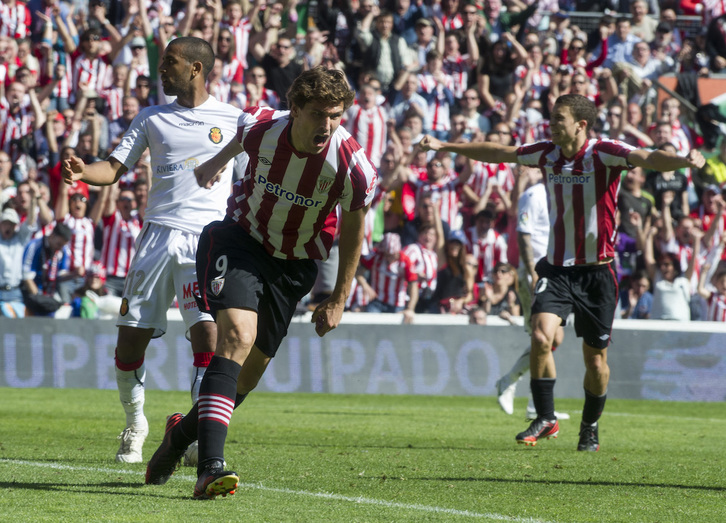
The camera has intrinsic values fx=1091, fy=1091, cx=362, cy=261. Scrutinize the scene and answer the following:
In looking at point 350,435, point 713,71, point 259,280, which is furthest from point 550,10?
point 259,280

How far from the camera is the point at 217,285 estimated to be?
191 inches

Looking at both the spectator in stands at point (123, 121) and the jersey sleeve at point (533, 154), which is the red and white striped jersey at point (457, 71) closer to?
the spectator in stands at point (123, 121)

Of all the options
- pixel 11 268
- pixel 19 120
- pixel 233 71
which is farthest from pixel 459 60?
pixel 11 268

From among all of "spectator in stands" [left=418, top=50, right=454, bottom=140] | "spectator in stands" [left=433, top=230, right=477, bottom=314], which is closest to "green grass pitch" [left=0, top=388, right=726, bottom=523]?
"spectator in stands" [left=433, top=230, right=477, bottom=314]

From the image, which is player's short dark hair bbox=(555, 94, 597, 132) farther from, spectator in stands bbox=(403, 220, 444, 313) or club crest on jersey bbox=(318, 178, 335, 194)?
spectator in stands bbox=(403, 220, 444, 313)

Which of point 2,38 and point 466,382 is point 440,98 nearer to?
point 466,382

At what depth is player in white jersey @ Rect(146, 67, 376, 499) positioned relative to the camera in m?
4.69

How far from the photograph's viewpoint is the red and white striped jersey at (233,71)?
15.9m

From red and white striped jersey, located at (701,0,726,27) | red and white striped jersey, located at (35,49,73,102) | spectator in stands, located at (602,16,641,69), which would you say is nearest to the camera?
red and white striped jersey, located at (35,49,73,102)

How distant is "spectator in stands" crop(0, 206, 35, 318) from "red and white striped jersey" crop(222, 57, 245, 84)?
390 cm

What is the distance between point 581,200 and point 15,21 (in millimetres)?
11470

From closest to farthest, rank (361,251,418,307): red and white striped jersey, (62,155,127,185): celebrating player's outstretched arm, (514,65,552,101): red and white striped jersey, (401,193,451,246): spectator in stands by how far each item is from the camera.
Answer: (62,155,127,185): celebrating player's outstretched arm
(361,251,418,307): red and white striped jersey
(401,193,451,246): spectator in stands
(514,65,552,101): red and white striped jersey

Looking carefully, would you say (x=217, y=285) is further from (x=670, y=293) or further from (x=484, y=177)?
(x=484, y=177)

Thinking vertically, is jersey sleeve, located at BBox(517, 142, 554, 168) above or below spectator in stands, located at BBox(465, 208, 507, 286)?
above
